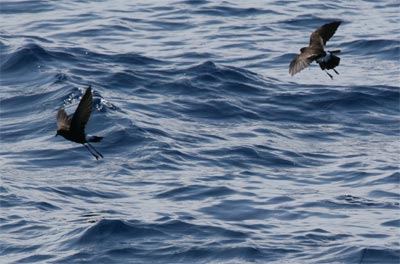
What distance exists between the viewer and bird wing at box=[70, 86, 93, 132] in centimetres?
1313

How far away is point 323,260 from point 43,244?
11.7 feet

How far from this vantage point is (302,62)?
14242 millimetres

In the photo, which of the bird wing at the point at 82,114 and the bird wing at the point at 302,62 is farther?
the bird wing at the point at 302,62

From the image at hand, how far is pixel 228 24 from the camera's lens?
26.6m

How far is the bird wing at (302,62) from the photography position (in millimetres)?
14008

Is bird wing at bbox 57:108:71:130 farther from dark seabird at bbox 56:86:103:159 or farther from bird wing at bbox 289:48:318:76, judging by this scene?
bird wing at bbox 289:48:318:76

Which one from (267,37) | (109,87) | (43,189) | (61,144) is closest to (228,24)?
(267,37)

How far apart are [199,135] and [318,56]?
6155mm

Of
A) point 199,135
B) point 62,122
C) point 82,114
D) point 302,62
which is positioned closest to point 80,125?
point 82,114

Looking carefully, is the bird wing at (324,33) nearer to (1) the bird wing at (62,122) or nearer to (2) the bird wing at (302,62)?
(2) the bird wing at (302,62)

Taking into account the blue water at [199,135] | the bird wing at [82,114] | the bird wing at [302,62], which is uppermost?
the bird wing at [302,62]

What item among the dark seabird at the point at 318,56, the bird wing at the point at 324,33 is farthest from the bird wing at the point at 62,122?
the bird wing at the point at 324,33

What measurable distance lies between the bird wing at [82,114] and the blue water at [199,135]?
85.7 inches

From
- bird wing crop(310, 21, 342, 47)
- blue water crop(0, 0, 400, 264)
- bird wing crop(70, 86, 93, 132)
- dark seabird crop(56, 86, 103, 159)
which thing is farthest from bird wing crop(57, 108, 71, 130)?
bird wing crop(310, 21, 342, 47)
